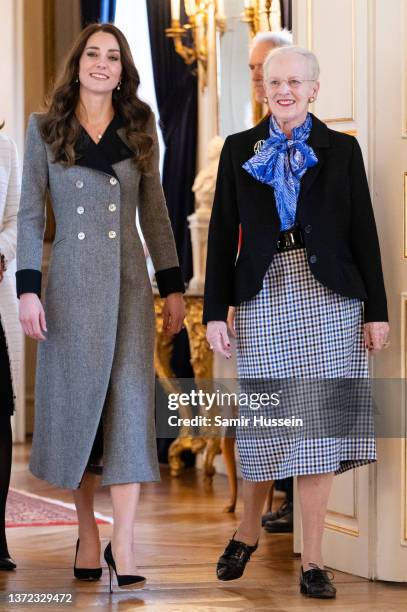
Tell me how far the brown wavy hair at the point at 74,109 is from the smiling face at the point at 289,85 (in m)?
0.38

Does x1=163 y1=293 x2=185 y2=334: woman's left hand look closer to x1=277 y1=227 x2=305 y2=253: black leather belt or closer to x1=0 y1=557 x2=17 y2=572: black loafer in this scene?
x1=277 y1=227 x2=305 y2=253: black leather belt

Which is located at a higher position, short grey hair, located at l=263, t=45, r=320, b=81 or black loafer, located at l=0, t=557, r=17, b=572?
short grey hair, located at l=263, t=45, r=320, b=81

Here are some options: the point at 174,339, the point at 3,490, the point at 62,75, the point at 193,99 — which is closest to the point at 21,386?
the point at 174,339

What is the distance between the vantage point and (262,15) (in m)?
5.57

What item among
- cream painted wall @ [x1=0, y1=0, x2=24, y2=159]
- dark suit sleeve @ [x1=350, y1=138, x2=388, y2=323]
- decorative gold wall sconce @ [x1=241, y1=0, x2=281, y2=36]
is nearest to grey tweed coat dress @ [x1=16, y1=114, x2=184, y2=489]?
dark suit sleeve @ [x1=350, y1=138, x2=388, y2=323]

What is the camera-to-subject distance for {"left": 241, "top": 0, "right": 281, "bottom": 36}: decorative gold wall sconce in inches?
216

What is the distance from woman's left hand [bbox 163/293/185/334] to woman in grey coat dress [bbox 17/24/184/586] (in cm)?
8

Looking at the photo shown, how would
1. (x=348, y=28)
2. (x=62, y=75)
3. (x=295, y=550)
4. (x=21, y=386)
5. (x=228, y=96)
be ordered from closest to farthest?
(x=62, y=75) < (x=348, y=28) < (x=295, y=550) < (x=228, y=96) < (x=21, y=386)

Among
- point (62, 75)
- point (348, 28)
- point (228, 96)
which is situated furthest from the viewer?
point (228, 96)

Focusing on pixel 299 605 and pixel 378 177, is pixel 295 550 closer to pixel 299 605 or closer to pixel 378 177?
pixel 299 605

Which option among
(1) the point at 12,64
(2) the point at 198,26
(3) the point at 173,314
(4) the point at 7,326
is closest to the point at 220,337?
(3) the point at 173,314

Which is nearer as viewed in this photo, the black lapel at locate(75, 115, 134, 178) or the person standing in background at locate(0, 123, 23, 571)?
the black lapel at locate(75, 115, 134, 178)

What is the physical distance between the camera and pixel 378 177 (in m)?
3.50

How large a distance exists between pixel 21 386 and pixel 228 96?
2.26 metres
